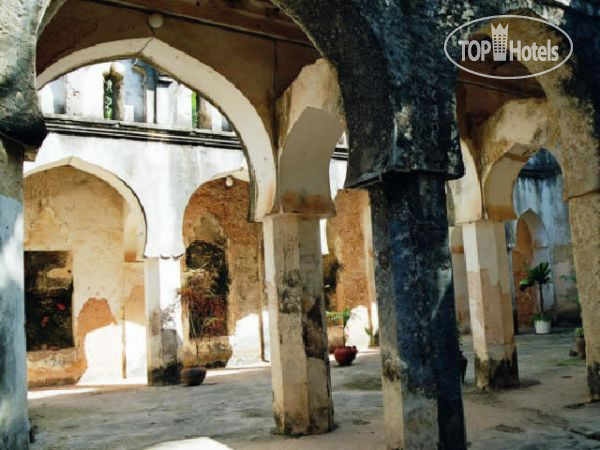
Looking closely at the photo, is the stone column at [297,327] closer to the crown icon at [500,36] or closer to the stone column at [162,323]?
the crown icon at [500,36]

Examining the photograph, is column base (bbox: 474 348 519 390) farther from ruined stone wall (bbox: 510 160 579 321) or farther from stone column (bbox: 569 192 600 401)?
ruined stone wall (bbox: 510 160 579 321)

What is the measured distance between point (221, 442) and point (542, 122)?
18.9 ft

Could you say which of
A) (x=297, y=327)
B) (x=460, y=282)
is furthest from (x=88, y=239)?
(x=460, y=282)

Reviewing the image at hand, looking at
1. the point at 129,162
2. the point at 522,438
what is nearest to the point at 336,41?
the point at 522,438

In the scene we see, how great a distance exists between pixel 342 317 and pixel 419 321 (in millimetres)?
11460

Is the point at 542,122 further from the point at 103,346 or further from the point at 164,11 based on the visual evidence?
the point at 103,346

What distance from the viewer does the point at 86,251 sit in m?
13.4

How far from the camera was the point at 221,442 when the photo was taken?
636cm

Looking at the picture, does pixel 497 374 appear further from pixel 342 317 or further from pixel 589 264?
pixel 342 317

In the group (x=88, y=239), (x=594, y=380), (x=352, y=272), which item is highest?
(x=88, y=239)

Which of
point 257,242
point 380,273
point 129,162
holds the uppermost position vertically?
point 129,162

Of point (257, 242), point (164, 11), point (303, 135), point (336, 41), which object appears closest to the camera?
point (336, 41)
